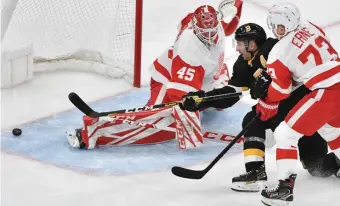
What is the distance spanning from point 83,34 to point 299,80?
76.0 inches

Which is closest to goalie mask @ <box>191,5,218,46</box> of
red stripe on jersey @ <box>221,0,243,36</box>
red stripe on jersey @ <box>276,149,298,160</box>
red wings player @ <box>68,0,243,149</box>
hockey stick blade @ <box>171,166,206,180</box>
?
red wings player @ <box>68,0,243,149</box>

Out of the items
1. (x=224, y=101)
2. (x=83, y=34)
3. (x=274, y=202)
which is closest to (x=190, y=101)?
(x=224, y=101)

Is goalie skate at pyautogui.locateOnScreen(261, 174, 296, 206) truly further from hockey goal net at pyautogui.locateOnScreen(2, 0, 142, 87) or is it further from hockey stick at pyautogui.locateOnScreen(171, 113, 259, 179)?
hockey goal net at pyautogui.locateOnScreen(2, 0, 142, 87)

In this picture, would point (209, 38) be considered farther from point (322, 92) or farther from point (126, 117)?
point (322, 92)

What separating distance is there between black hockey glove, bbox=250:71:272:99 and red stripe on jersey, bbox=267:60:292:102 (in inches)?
1.4

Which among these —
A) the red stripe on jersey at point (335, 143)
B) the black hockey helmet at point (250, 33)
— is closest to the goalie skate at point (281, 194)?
the red stripe on jersey at point (335, 143)

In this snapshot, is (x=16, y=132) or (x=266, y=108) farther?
(x=16, y=132)

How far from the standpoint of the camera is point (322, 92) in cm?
361

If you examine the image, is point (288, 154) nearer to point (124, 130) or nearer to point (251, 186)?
point (251, 186)

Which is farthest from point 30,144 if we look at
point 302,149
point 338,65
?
point 338,65

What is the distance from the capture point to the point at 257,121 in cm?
383

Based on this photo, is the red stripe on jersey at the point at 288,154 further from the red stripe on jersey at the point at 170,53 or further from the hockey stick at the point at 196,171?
the red stripe on jersey at the point at 170,53

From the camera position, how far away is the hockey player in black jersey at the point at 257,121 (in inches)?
149

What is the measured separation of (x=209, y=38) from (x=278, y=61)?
801 millimetres
